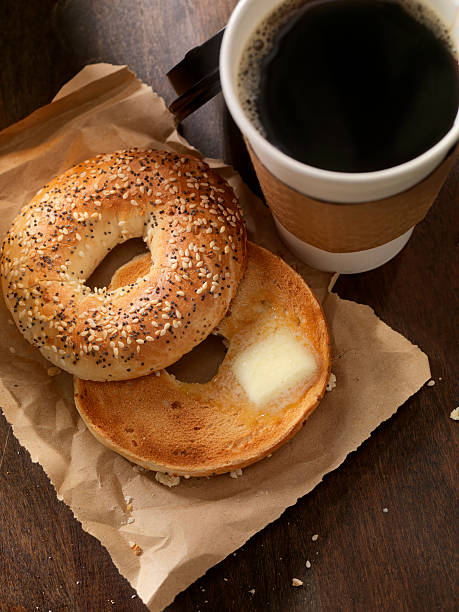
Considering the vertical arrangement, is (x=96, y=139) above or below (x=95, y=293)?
above

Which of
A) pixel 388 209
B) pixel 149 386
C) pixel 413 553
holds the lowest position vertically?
pixel 413 553

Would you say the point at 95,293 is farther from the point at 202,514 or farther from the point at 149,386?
the point at 202,514

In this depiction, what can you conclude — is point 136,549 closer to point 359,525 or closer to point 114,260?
point 359,525

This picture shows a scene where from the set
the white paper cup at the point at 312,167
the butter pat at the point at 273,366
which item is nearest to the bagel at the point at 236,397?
the butter pat at the point at 273,366

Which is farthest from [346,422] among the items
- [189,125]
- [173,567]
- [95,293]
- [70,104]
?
[70,104]

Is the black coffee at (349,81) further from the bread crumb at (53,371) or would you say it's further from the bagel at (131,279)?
the bread crumb at (53,371)

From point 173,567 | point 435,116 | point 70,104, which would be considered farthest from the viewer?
point 70,104
